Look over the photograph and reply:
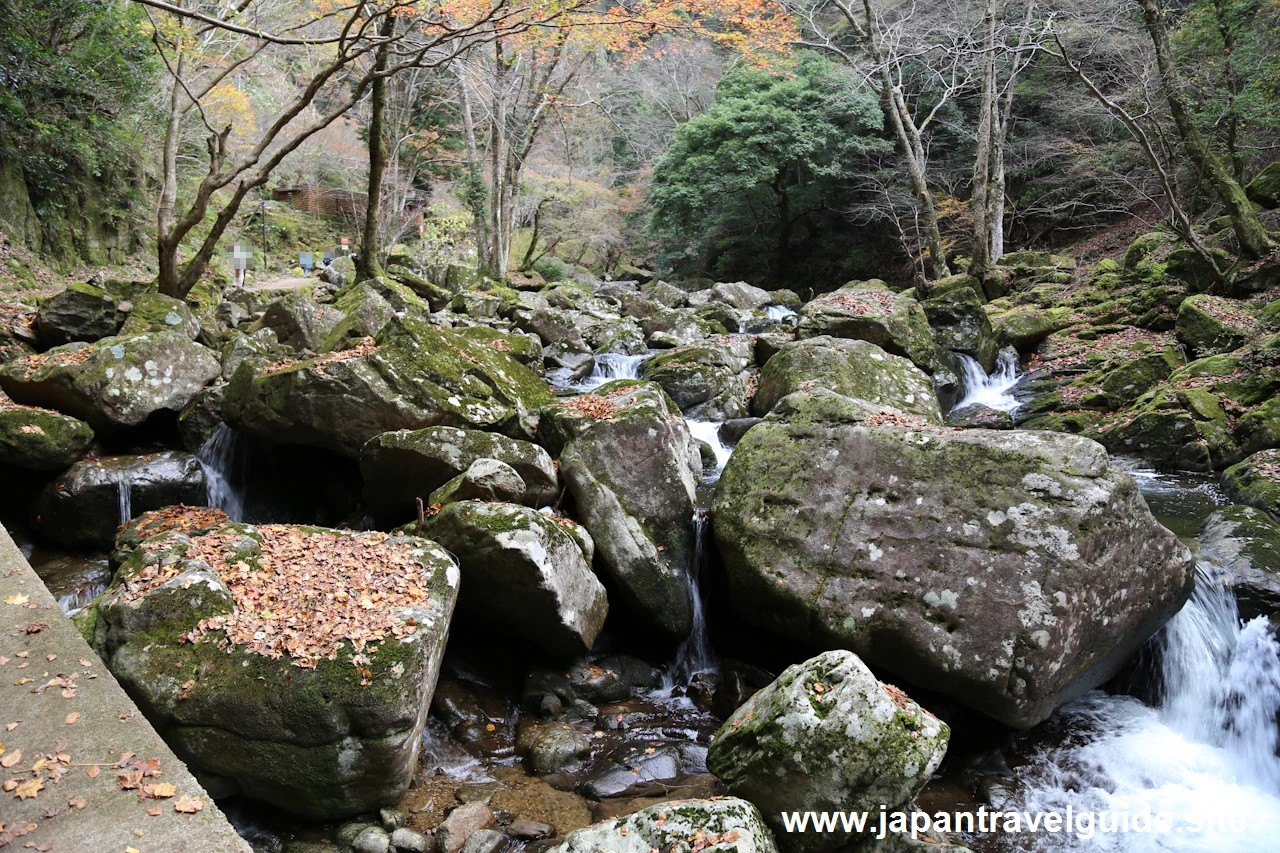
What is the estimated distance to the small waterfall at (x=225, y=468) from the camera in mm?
8336

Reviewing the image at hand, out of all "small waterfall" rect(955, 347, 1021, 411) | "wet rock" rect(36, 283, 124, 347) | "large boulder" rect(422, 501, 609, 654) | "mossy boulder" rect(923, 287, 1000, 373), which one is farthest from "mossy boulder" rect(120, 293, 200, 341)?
"mossy boulder" rect(923, 287, 1000, 373)

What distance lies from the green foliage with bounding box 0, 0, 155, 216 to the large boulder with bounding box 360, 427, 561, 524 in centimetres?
1338

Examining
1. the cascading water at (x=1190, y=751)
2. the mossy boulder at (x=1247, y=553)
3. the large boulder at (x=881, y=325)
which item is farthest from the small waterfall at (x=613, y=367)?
the cascading water at (x=1190, y=751)

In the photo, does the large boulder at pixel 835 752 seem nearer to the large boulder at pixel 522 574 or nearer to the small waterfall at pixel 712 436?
the large boulder at pixel 522 574

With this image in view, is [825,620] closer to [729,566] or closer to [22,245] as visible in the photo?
[729,566]

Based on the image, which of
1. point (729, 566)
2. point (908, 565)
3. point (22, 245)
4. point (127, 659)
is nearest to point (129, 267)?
point (22, 245)

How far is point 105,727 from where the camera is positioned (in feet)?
10.9

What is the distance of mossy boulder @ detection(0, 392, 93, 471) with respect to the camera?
7.28 metres

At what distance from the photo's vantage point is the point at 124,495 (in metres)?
7.67

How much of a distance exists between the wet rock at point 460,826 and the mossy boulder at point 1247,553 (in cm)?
606

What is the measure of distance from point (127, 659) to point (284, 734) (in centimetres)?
110

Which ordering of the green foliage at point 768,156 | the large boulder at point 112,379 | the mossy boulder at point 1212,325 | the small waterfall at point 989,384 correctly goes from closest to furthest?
the large boulder at point 112,379 < the mossy boulder at point 1212,325 < the small waterfall at point 989,384 < the green foliage at point 768,156

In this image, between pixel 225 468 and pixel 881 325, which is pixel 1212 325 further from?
pixel 225 468

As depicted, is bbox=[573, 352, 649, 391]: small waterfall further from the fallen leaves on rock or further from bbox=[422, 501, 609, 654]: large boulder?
the fallen leaves on rock
